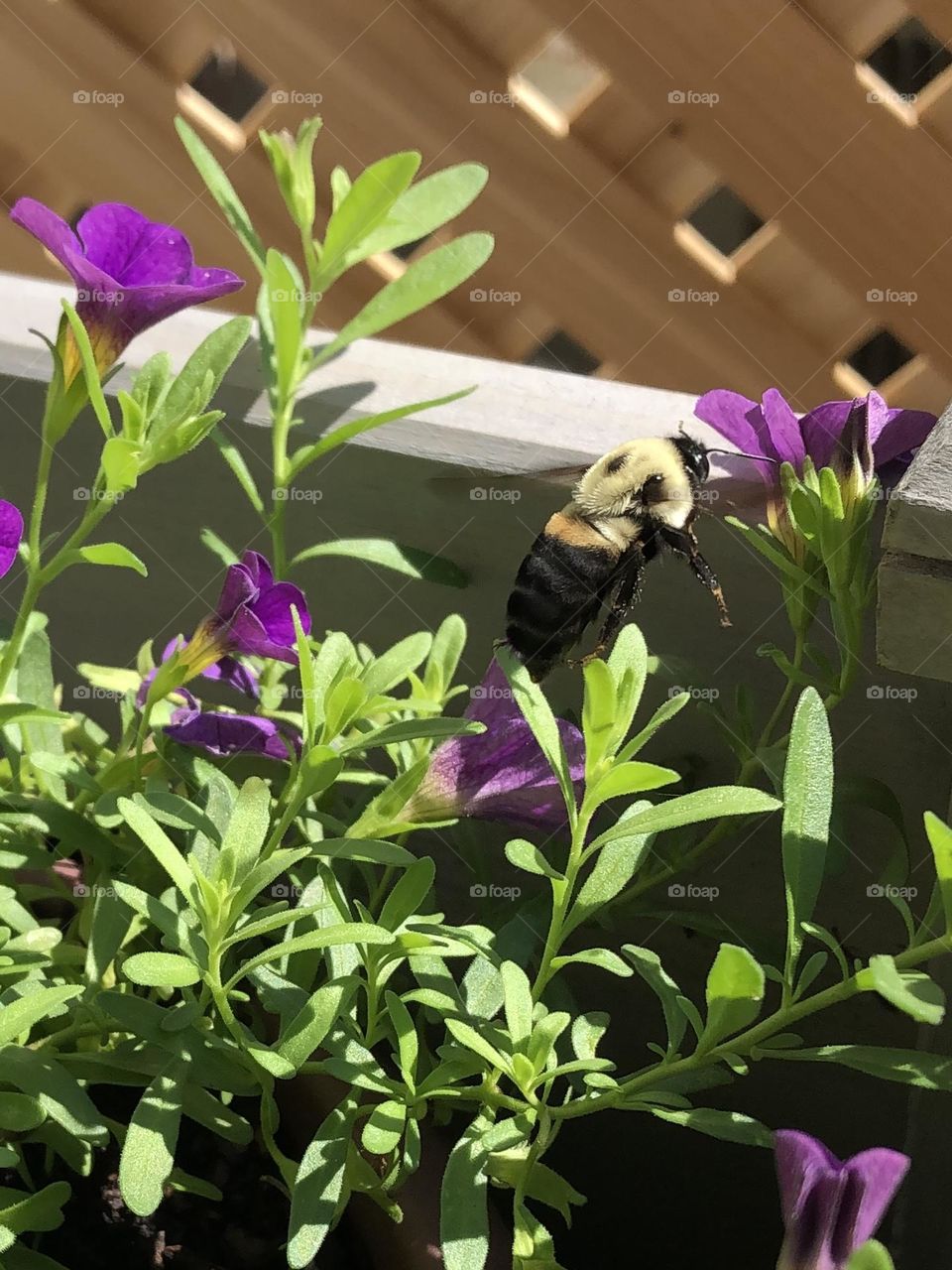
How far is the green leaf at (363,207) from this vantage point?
686 millimetres

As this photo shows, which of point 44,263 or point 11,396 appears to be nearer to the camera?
point 11,396

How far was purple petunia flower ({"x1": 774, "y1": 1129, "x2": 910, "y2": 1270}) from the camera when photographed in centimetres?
43

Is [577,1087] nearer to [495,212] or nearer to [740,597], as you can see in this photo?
[740,597]

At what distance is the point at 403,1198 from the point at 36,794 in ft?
0.93

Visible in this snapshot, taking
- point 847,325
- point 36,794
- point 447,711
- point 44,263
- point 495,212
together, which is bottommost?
point 44,263

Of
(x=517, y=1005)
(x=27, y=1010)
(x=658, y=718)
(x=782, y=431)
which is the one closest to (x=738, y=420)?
(x=782, y=431)

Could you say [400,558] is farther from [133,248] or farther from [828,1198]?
[828,1198]

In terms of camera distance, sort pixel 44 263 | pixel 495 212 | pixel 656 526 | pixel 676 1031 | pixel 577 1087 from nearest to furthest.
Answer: pixel 676 1031 → pixel 656 526 → pixel 577 1087 → pixel 495 212 → pixel 44 263

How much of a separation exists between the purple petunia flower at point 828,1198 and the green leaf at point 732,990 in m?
0.04

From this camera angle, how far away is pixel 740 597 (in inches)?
26.6

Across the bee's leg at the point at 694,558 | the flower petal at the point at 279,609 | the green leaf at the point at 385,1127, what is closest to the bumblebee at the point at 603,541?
the bee's leg at the point at 694,558

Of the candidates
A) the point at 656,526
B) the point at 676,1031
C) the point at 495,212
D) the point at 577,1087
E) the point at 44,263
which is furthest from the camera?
the point at 44,263

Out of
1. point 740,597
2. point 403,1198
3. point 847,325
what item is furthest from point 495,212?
point 403,1198

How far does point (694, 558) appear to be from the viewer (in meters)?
0.63
